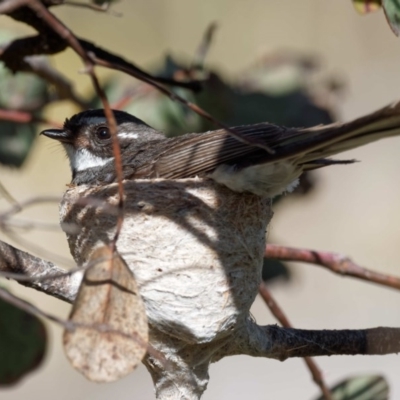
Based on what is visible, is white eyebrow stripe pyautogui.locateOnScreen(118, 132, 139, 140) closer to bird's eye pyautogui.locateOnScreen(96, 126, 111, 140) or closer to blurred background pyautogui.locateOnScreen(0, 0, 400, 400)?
bird's eye pyautogui.locateOnScreen(96, 126, 111, 140)

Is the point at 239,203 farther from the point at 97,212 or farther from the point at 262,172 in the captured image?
the point at 97,212

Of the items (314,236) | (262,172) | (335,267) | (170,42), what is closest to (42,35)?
(262,172)

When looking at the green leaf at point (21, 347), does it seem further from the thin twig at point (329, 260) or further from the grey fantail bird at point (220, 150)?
the thin twig at point (329, 260)

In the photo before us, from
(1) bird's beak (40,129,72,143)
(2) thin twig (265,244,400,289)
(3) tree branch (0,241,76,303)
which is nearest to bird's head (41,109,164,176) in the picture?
(1) bird's beak (40,129,72,143)

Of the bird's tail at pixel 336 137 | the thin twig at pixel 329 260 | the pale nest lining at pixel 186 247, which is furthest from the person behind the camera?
the thin twig at pixel 329 260

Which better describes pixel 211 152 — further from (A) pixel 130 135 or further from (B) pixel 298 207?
(B) pixel 298 207

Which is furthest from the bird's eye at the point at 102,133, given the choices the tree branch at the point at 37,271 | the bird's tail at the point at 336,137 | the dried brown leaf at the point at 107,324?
the dried brown leaf at the point at 107,324
